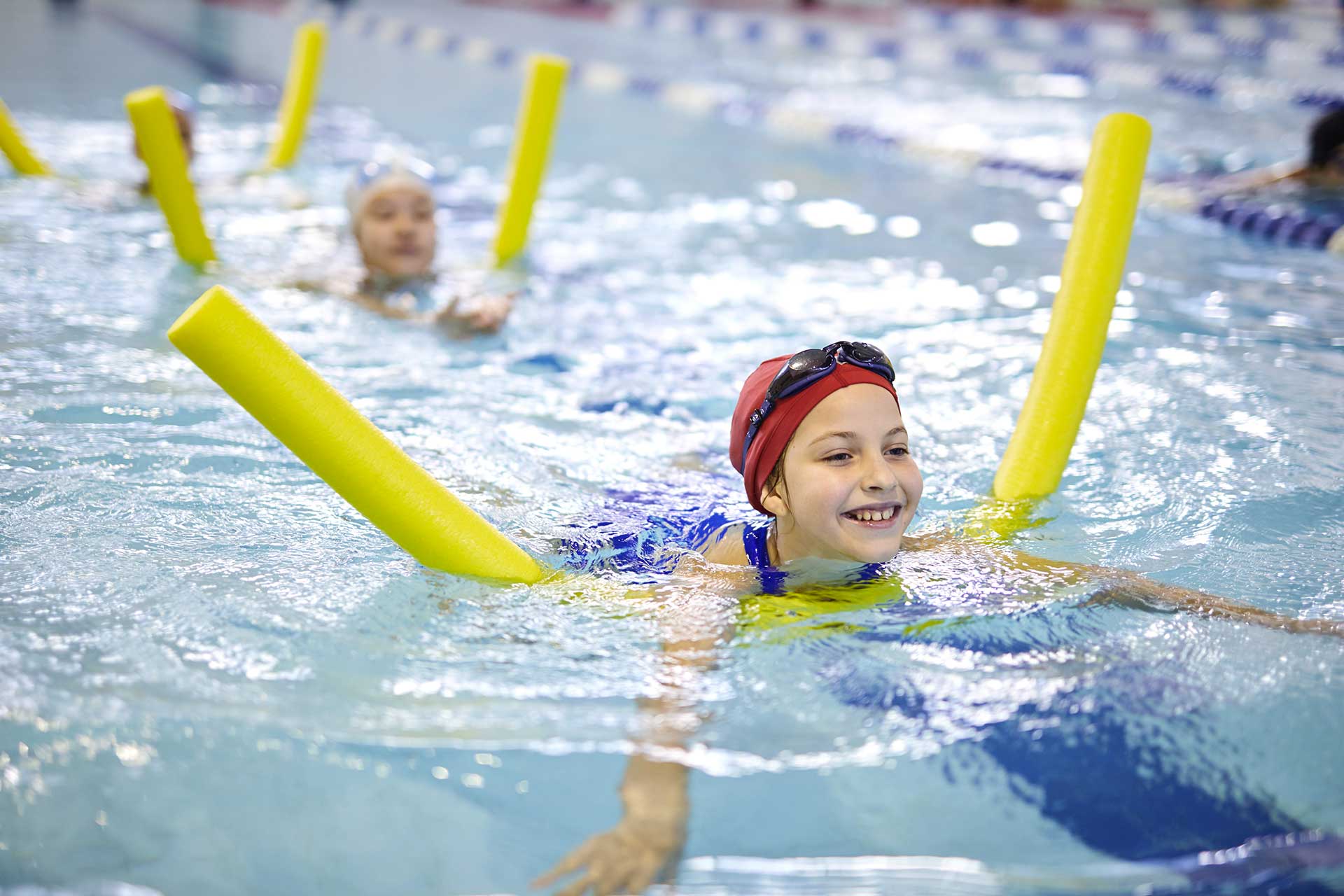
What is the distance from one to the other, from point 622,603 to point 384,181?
11.1 ft

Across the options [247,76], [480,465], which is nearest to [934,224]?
[480,465]

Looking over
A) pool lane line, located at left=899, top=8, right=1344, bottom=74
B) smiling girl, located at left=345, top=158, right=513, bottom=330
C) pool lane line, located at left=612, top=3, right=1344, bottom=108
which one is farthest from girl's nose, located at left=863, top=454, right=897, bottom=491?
pool lane line, located at left=899, top=8, right=1344, bottom=74

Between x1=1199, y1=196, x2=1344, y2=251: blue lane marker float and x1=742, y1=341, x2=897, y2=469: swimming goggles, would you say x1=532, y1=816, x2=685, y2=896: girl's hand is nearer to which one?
x1=742, y1=341, x2=897, y2=469: swimming goggles

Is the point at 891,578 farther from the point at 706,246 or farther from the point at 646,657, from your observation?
the point at 706,246

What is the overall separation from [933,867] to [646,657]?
754 millimetres

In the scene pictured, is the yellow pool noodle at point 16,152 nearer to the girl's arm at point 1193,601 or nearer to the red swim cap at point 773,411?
the red swim cap at point 773,411

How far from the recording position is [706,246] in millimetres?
6840

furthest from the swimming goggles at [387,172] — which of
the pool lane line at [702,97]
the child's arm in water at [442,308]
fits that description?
Result: the pool lane line at [702,97]

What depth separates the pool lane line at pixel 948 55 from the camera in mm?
11922

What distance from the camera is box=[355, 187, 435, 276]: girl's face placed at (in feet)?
18.5

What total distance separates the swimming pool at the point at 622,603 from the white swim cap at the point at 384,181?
1.48ft

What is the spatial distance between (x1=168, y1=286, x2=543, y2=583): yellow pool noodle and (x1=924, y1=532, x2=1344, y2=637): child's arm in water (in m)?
1.09

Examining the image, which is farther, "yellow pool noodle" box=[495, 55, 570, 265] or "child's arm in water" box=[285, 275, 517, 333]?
"yellow pool noodle" box=[495, 55, 570, 265]

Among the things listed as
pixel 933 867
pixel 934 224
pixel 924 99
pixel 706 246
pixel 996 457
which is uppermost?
pixel 924 99
